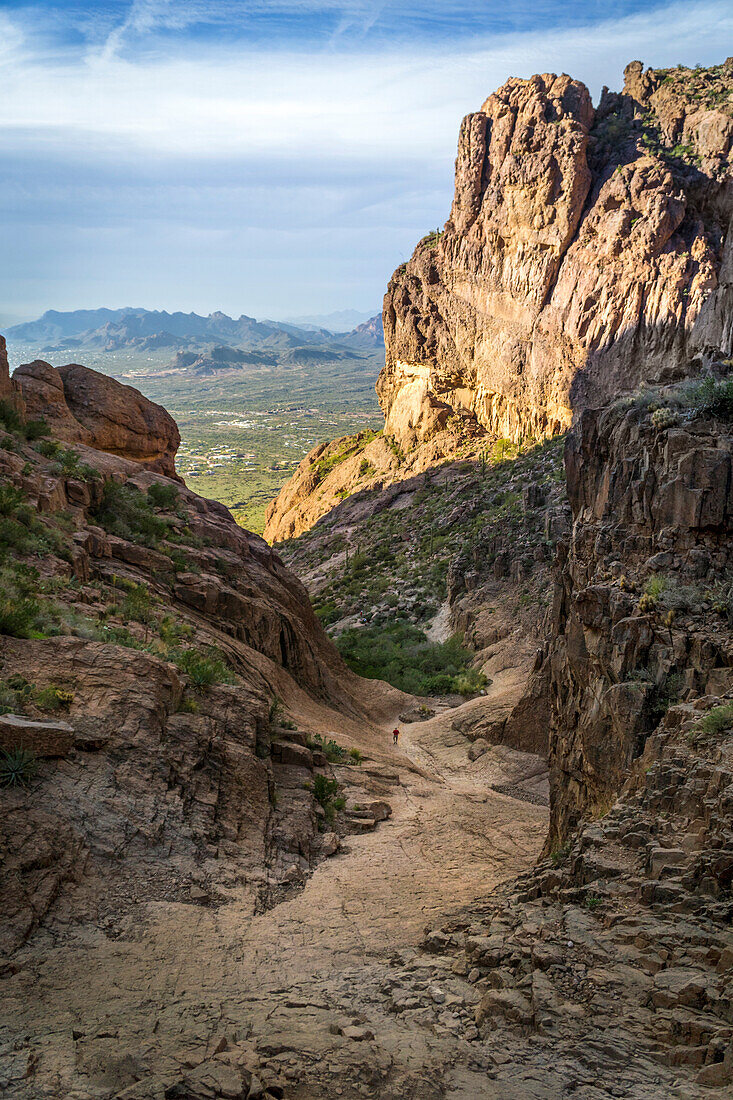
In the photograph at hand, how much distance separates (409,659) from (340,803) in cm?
2261

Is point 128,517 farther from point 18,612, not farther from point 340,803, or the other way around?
point 340,803

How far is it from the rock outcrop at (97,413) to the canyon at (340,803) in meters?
0.12

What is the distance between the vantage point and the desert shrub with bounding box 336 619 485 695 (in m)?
35.2

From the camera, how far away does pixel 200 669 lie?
50.7 ft

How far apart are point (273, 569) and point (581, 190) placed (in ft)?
139

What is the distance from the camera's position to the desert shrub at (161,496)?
25481 millimetres

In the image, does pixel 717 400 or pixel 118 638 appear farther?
pixel 118 638

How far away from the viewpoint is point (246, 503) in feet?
377

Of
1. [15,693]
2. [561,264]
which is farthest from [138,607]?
[561,264]

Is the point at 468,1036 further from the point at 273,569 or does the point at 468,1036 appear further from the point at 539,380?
the point at 539,380

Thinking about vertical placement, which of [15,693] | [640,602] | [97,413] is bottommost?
[15,693]

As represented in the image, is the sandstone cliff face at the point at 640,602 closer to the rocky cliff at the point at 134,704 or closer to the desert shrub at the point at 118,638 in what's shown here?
the rocky cliff at the point at 134,704

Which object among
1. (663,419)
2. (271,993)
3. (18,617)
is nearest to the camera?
(271,993)

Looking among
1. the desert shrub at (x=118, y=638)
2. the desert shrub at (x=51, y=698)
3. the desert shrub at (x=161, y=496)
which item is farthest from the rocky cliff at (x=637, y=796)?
the desert shrub at (x=161, y=496)
